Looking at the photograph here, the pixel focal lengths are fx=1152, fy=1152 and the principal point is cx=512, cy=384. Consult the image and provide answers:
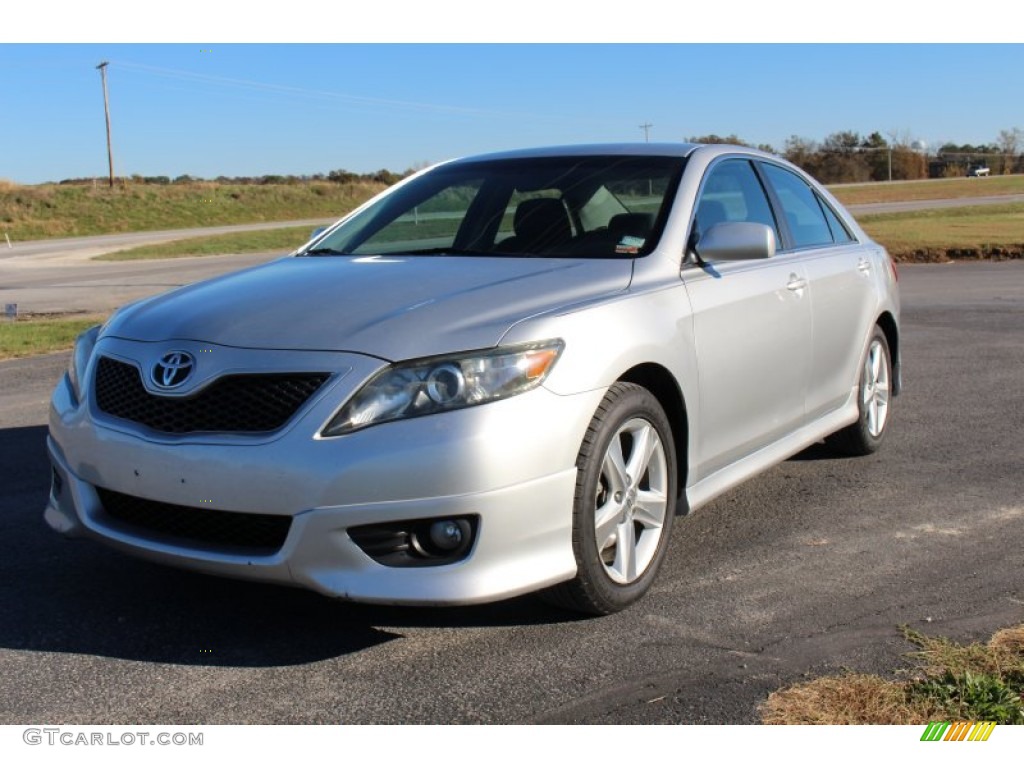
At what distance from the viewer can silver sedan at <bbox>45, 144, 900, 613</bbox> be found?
3385mm

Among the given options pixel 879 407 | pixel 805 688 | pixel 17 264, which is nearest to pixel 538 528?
pixel 805 688

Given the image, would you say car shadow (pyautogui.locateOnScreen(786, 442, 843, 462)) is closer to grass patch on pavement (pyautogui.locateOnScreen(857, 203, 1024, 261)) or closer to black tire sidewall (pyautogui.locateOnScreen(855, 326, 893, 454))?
black tire sidewall (pyautogui.locateOnScreen(855, 326, 893, 454))

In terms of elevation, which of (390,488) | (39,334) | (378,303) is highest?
(378,303)

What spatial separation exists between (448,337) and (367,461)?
481 millimetres

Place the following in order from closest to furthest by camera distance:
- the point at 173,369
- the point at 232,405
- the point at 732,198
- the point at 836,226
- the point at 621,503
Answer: the point at 232,405
the point at 173,369
the point at 621,503
the point at 732,198
the point at 836,226

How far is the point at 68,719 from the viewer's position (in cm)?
318

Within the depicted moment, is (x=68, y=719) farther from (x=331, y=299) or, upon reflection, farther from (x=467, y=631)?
(x=331, y=299)

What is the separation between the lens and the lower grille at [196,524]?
11.4 ft

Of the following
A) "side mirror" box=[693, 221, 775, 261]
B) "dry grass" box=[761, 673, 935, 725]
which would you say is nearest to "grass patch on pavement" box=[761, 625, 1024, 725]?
"dry grass" box=[761, 673, 935, 725]

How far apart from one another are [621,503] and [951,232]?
22.5 m

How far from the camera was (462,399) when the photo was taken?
3428mm

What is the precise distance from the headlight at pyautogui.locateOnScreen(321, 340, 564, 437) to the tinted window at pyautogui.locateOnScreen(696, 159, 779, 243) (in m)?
1.53

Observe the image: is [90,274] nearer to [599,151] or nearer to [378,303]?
[599,151]

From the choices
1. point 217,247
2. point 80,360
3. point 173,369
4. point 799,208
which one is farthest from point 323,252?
point 217,247
